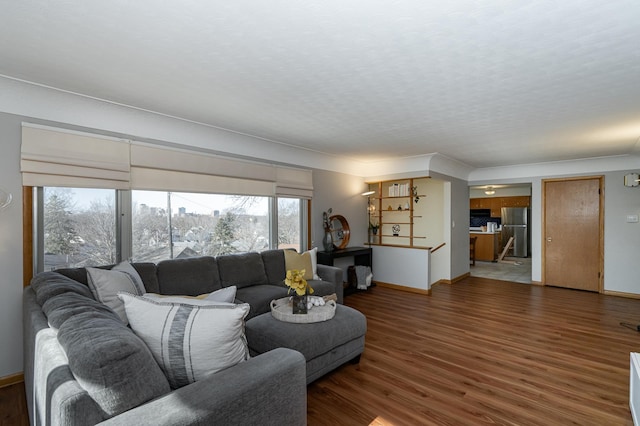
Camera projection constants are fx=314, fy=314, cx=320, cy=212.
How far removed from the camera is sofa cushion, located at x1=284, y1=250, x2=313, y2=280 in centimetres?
414

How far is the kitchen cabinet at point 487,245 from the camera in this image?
9219 mm

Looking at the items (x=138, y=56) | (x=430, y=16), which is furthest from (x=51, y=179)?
(x=430, y=16)

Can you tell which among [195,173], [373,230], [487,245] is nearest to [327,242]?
[373,230]

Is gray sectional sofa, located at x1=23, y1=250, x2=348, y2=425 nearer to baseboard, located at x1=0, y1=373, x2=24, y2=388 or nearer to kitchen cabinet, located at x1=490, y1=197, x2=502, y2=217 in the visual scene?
baseboard, located at x1=0, y1=373, x2=24, y2=388

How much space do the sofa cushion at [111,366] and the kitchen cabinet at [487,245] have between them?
9.81 m

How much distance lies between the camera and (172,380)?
52.3 inches

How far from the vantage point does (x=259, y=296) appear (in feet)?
10.9

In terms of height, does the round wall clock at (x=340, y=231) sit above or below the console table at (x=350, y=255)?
above

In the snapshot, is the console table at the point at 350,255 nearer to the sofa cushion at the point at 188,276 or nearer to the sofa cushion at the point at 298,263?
the sofa cushion at the point at 298,263

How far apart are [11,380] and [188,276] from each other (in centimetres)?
151

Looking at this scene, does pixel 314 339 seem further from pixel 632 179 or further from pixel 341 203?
pixel 632 179

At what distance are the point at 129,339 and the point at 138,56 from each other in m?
1.81

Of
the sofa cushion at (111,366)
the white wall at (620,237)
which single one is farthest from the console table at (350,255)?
the white wall at (620,237)

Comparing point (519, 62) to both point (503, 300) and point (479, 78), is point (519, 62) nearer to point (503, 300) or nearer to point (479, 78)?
point (479, 78)
